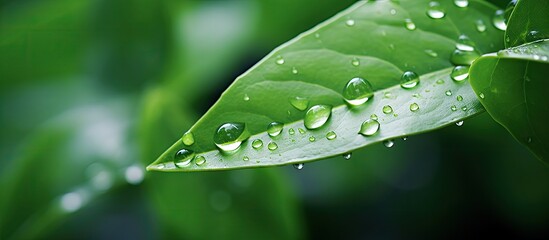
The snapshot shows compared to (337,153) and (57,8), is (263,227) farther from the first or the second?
(57,8)

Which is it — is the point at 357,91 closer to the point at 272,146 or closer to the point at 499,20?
the point at 272,146

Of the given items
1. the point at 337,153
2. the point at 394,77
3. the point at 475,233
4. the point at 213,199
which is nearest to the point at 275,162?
the point at 337,153

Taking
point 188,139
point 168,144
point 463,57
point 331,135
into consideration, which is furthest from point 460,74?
point 168,144

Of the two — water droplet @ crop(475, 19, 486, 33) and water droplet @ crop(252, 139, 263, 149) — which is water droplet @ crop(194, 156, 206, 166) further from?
water droplet @ crop(475, 19, 486, 33)

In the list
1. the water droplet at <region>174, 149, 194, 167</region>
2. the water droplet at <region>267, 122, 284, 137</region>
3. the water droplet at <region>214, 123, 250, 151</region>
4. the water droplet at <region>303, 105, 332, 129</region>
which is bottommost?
the water droplet at <region>303, 105, 332, 129</region>

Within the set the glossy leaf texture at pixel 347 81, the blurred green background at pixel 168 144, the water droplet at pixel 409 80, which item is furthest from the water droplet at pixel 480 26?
the blurred green background at pixel 168 144

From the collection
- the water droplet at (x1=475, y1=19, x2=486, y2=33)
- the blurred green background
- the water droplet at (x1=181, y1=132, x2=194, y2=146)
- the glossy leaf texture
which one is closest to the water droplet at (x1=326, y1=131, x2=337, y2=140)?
the glossy leaf texture
